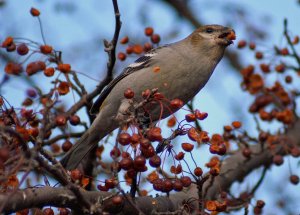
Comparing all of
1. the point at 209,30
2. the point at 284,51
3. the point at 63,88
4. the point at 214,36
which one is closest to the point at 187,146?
the point at 63,88

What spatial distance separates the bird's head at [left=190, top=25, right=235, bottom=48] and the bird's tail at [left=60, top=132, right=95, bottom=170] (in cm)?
147

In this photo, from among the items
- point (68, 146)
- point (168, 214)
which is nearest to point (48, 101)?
point (168, 214)

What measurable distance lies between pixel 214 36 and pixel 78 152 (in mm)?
1757

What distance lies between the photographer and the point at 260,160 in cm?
502

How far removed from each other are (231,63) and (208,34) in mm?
2963

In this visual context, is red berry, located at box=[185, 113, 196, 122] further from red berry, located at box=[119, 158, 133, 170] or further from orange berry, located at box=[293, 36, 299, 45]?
orange berry, located at box=[293, 36, 299, 45]

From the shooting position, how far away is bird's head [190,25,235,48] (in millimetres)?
4887

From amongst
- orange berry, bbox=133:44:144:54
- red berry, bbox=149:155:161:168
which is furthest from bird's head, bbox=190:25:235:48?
red berry, bbox=149:155:161:168

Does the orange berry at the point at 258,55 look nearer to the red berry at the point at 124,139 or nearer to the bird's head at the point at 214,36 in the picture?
the bird's head at the point at 214,36

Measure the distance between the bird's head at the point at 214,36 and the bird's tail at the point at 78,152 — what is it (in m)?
1.47

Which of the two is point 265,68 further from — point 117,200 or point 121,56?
point 117,200

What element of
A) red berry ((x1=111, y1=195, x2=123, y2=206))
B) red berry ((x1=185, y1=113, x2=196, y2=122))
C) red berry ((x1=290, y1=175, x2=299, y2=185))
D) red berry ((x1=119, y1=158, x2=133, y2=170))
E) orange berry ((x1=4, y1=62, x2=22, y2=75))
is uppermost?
orange berry ((x1=4, y1=62, x2=22, y2=75))

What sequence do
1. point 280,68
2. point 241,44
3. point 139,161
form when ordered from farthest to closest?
point 241,44 → point 280,68 → point 139,161

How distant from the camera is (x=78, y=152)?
14.0 ft
